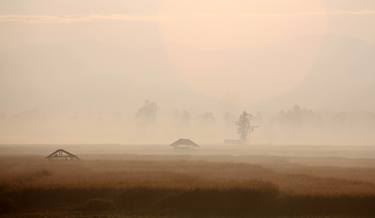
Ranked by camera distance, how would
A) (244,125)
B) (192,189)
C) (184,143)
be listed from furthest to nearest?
(244,125) < (184,143) < (192,189)

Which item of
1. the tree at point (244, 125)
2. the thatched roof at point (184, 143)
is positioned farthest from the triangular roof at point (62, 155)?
the tree at point (244, 125)

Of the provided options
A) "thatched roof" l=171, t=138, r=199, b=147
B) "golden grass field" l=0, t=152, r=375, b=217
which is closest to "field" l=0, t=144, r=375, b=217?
"golden grass field" l=0, t=152, r=375, b=217

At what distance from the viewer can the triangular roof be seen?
34.9 feet

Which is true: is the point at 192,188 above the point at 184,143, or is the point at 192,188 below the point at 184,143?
below

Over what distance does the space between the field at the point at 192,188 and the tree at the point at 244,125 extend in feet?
1.18

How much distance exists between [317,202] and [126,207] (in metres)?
2.83

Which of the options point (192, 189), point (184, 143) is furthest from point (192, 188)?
point (184, 143)

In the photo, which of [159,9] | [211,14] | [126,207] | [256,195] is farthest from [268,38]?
[126,207]

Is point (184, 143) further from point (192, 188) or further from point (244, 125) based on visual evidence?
point (244, 125)

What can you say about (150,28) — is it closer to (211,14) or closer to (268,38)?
(211,14)

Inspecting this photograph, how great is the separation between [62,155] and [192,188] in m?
2.08

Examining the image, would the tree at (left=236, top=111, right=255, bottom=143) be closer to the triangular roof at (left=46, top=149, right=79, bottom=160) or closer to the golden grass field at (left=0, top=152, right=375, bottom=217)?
the golden grass field at (left=0, top=152, right=375, bottom=217)

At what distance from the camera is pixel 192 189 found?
10281 mm

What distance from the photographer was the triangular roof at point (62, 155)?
10633mm
